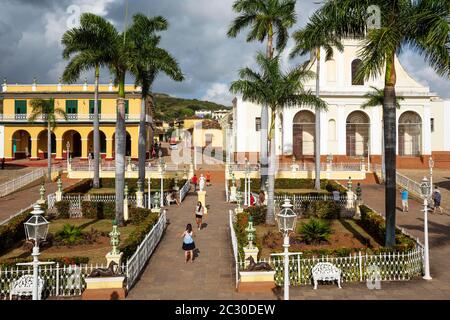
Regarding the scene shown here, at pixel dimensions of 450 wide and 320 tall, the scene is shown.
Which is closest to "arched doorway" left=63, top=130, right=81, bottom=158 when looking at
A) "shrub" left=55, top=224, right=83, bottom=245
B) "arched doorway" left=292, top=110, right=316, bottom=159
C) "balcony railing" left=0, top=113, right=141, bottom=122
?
"balcony railing" left=0, top=113, right=141, bottom=122

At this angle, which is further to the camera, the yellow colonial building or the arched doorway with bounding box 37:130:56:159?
the arched doorway with bounding box 37:130:56:159

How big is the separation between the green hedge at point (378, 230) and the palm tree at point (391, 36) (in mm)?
554

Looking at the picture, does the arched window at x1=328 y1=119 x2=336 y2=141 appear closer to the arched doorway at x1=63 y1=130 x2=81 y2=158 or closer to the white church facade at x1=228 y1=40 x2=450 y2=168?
the white church facade at x1=228 y1=40 x2=450 y2=168

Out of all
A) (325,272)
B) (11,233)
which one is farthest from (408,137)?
(11,233)

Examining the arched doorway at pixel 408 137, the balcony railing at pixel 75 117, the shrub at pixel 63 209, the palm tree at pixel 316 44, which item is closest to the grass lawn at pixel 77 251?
the shrub at pixel 63 209

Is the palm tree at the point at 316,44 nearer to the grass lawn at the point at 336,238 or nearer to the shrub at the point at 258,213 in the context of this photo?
the grass lawn at the point at 336,238

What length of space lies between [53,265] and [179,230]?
708 centimetres

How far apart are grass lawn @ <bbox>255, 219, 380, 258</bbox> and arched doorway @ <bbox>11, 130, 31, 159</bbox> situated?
39.8m

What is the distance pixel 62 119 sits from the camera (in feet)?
151

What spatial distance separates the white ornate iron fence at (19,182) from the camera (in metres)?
28.1

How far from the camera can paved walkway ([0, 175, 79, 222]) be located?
22.3 metres

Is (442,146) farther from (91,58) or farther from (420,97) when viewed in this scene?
(91,58)

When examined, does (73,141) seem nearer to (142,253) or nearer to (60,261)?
(142,253)
